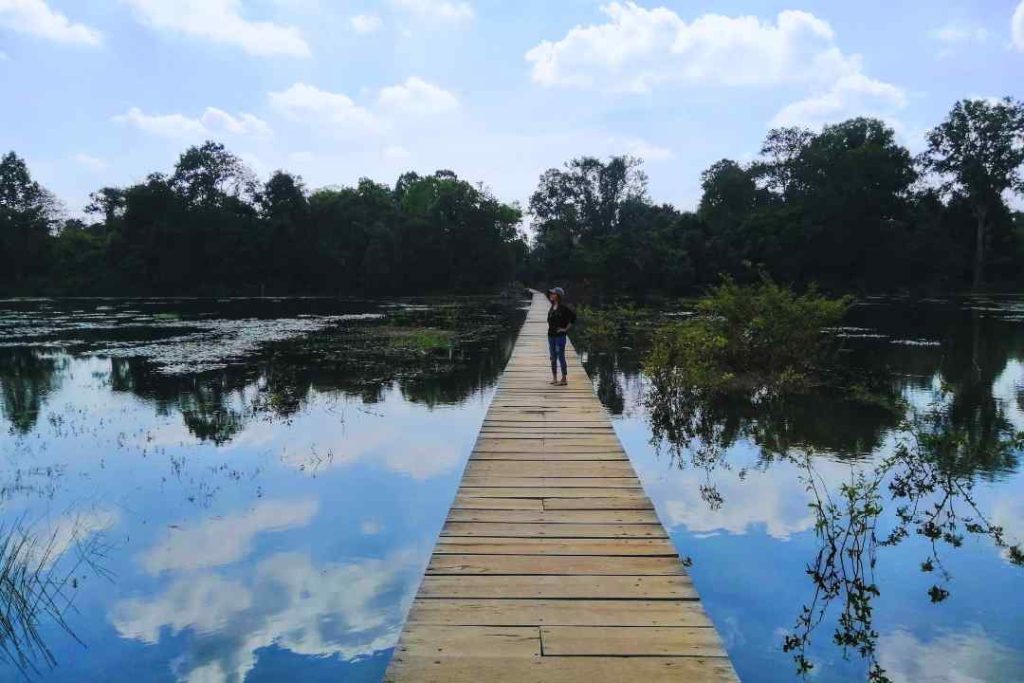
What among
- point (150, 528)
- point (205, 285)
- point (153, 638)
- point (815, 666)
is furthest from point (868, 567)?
point (205, 285)

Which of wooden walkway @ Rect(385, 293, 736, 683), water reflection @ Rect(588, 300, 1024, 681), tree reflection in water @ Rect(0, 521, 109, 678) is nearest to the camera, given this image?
wooden walkway @ Rect(385, 293, 736, 683)

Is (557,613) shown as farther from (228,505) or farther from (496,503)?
(228,505)

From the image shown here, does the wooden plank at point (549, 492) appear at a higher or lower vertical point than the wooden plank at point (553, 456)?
lower

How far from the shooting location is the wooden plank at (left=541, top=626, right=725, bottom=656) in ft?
10.6

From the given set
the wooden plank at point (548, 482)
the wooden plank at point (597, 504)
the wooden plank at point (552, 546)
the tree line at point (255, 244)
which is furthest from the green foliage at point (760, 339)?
the tree line at point (255, 244)

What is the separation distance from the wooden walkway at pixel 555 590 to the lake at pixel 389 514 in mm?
744

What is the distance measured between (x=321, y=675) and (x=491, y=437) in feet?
11.8

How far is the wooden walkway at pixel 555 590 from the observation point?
313cm

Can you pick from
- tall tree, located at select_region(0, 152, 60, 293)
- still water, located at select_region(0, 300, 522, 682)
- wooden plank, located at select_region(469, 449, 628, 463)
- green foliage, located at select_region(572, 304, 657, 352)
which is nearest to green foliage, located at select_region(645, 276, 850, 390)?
still water, located at select_region(0, 300, 522, 682)

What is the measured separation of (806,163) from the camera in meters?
58.5

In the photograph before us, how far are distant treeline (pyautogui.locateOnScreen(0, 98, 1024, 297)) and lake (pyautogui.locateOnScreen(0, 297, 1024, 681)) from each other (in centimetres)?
3731

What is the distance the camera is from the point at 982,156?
167 feet

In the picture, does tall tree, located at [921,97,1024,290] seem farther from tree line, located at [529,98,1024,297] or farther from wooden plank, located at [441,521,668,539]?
wooden plank, located at [441,521,668,539]

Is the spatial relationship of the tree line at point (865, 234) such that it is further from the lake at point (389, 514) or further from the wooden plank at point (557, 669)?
the wooden plank at point (557, 669)
